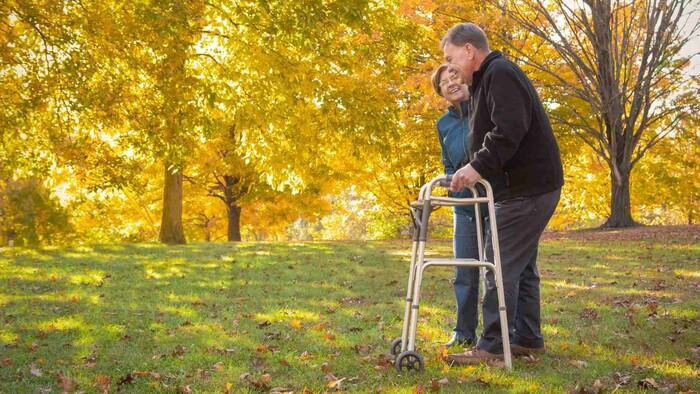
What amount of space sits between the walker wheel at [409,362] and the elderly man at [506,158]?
323 millimetres

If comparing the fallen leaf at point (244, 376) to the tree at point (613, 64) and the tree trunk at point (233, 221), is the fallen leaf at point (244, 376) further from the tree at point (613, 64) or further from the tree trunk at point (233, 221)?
the tree trunk at point (233, 221)

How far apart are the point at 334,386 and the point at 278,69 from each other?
25.5 feet

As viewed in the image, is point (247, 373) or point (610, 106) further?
point (610, 106)

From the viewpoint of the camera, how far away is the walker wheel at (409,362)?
4.22 metres

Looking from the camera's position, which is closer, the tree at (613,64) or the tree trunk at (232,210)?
the tree at (613,64)

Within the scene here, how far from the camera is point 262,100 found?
11586 mm

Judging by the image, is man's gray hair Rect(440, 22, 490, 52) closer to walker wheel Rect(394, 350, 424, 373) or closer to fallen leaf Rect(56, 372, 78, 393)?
walker wheel Rect(394, 350, 424, 373)

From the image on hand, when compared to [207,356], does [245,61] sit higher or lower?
higher

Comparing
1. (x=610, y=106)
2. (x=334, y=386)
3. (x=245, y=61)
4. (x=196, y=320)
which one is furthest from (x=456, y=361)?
(x=610, y=106)

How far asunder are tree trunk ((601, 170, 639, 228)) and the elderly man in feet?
49.5

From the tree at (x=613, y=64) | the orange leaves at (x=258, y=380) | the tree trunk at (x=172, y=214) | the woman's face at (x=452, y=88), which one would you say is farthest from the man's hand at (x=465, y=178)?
the tree trunk at (x=172, y=214)

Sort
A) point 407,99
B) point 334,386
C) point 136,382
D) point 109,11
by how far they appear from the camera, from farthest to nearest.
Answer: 1. point 407,99
2. point 109,11
3. point 136,382
4. point 334,386

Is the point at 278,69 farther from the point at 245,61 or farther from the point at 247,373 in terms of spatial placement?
the point at 247,373

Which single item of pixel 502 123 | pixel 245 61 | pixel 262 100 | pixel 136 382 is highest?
pixel 245 61
